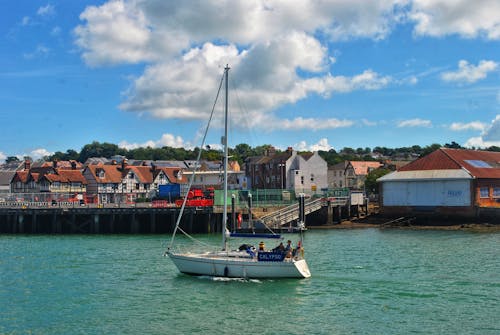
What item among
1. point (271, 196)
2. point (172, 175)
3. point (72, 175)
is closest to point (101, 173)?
point (72, 175)

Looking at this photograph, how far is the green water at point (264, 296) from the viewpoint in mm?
24406

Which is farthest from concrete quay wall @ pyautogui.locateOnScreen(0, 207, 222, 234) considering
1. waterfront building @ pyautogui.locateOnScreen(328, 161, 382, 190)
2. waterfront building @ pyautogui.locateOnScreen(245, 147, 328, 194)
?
waterfront building @ pyautogui.locateOnScreen(328, 161, 382, 190)

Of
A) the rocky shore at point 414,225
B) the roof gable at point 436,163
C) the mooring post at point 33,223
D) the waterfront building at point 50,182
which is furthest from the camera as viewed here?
the waterfront building at point 50,182

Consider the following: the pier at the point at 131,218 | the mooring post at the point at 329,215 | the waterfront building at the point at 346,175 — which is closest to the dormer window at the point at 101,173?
the pier at the point at 131,218

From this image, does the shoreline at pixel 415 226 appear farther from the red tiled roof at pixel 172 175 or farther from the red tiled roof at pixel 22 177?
the red tiled roof at pixel 22 177

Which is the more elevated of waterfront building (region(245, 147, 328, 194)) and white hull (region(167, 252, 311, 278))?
waterfront building (region(245, 147, 328, 194))

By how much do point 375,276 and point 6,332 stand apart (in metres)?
20.6

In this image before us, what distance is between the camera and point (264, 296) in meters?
29.7

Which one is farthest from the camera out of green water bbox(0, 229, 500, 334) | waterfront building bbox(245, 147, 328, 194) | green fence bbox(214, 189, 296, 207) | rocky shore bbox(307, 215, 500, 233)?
waterfront building bbox(245, 147, 328, 194)

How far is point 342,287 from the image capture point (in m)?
31.2

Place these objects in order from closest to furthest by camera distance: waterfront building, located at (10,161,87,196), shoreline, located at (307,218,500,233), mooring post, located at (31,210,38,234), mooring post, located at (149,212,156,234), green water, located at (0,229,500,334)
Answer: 1. green water, located at (0,229,500,334)
2. shoreline, located at (307,218,500,233)
3. mooring post, located at (149,212,156,234)
4. mooring post, located at (31,210,38,234)
5. waterfront building, located at (10,161,87,196)

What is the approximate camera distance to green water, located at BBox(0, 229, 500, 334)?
24406 mm

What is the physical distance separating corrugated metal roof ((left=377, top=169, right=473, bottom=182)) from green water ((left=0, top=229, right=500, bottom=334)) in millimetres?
24265

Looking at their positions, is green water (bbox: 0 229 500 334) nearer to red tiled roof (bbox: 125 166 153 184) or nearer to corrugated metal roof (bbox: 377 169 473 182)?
corrugated metal roof (bbox: 377 169 473 182)
